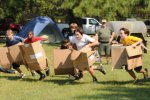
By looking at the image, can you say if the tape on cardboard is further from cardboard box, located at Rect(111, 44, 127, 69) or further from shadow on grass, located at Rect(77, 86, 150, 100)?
shadow on grass, located at Rect(77, 86, 150, 100)

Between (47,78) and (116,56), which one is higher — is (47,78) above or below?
below

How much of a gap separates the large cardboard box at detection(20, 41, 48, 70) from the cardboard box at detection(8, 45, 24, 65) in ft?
1.33

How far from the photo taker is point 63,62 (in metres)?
11.3

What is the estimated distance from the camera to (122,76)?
12734mm

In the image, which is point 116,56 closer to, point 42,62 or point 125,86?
point 125,86

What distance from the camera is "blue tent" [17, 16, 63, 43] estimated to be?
2616 cm

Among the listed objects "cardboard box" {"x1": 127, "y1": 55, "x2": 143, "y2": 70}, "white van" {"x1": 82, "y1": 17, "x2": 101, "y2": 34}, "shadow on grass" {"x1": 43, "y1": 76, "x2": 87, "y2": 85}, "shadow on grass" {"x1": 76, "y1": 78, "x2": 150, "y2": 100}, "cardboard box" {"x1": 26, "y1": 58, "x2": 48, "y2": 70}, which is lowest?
"white van" {"x1": 82, "y1": 17, "x2": 101, "y2": 34}

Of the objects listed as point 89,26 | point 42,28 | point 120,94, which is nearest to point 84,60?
point 120,94

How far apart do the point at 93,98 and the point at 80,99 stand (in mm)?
294

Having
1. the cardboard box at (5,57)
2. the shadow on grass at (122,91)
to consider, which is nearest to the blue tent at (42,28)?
the cardboard box at (5,57)

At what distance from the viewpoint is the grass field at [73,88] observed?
9.33 metres

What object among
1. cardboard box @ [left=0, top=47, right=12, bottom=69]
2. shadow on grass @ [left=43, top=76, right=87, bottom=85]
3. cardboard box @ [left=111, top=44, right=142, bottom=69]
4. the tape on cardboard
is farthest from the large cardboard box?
cardboard box @ [left=111, top=44, right=142, bottom=69]

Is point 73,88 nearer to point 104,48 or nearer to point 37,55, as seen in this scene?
point 37,55

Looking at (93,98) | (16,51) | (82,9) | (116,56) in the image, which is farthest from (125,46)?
(82,9)
